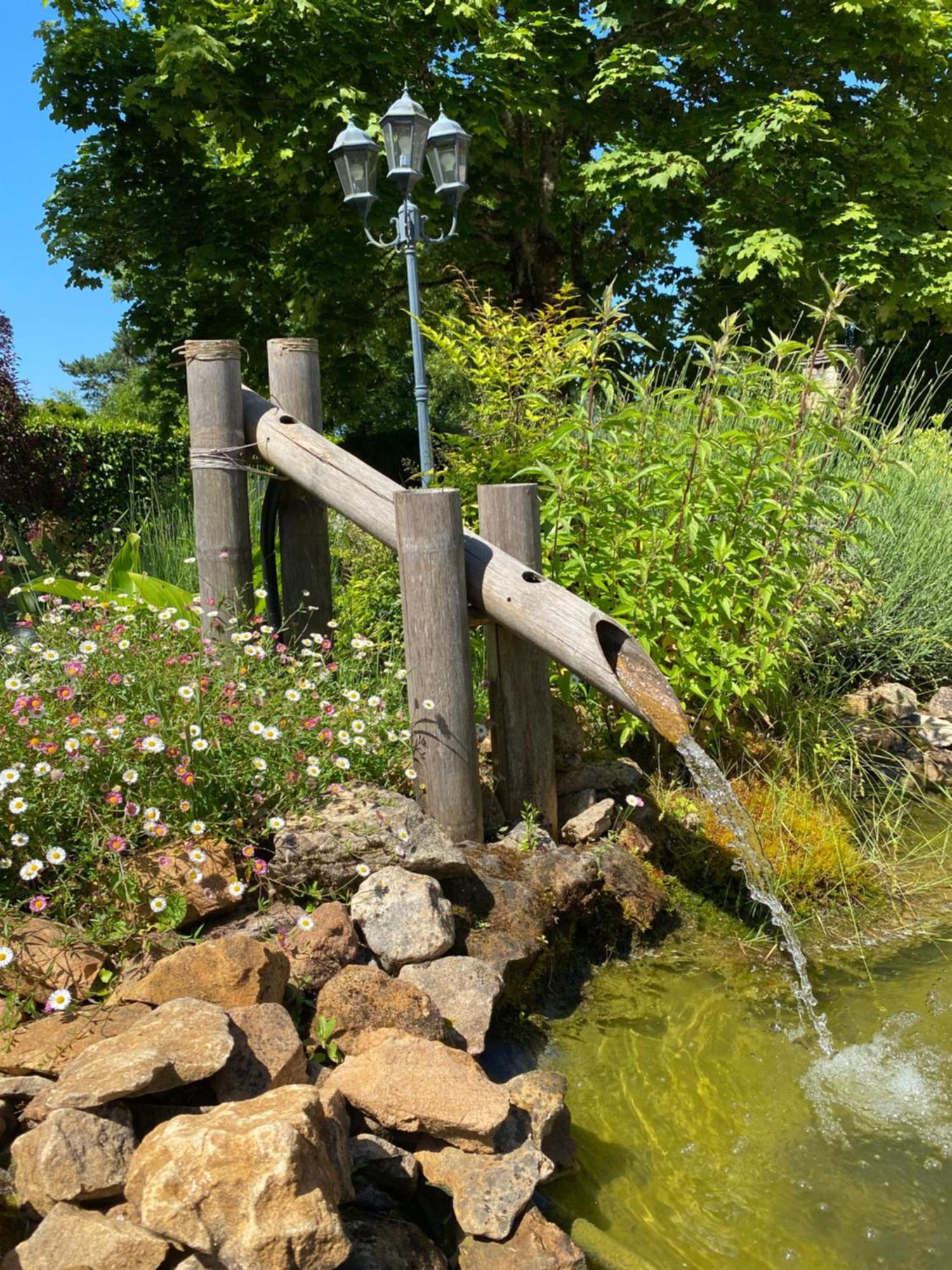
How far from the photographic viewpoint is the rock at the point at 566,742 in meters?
3.82

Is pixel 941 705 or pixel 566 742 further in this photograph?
pixel 941 705

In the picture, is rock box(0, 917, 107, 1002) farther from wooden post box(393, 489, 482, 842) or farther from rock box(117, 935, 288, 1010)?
wooden post box(393, 489, 482, 842)

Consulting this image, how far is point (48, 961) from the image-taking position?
2.47m

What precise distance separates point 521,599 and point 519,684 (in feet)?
1.48

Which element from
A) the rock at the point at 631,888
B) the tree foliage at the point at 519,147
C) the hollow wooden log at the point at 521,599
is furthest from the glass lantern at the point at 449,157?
the rock at the point at 631,888

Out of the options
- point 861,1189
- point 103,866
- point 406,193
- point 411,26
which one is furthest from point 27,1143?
point 411,26

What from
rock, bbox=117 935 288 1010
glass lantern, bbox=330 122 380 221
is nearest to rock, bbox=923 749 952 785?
rock, bbox=117 935 288 1010

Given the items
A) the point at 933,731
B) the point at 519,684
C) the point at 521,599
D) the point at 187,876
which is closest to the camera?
the point at 187,876

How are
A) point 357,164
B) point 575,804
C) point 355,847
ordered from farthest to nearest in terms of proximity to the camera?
point 357,164 → point 575,804 → point 355,847

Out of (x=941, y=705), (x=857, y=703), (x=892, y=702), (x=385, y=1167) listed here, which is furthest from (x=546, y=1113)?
(x=941, y=705)

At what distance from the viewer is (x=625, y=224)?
1167cm

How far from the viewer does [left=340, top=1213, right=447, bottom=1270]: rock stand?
190 cm

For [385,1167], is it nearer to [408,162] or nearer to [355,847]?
[355,847]

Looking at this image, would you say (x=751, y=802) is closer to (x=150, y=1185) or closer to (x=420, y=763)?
(x=420, y=763)
